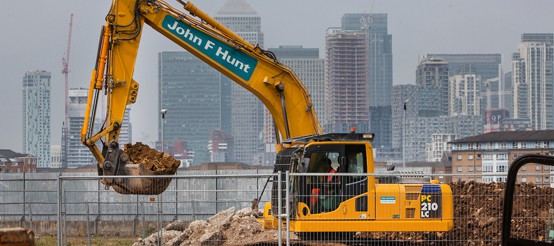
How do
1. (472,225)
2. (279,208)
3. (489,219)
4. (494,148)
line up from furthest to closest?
(494,148) < (472,225) < (489,219) < (279,208)

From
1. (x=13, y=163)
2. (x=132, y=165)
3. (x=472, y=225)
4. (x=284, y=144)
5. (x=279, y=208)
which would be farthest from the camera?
(x=13, y=163)

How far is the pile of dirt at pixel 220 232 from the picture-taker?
22938 mm

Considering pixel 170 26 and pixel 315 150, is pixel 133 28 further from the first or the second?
pixel 315 150

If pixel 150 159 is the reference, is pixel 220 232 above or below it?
below

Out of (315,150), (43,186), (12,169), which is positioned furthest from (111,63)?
(12,169)

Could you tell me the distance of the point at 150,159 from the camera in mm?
24875

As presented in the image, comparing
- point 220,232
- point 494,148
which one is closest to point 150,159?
point 220,232

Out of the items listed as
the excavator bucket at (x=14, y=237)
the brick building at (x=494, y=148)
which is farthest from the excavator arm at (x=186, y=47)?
the brick building at (x=494, y=148)

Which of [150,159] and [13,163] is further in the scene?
[13,163]

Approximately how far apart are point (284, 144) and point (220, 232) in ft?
6.59

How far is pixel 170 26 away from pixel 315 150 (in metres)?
6.18

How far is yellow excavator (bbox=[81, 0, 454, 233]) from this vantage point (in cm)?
2062

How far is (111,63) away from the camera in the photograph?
82.8 feet

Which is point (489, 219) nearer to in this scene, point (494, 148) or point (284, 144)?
point (284, 144)
